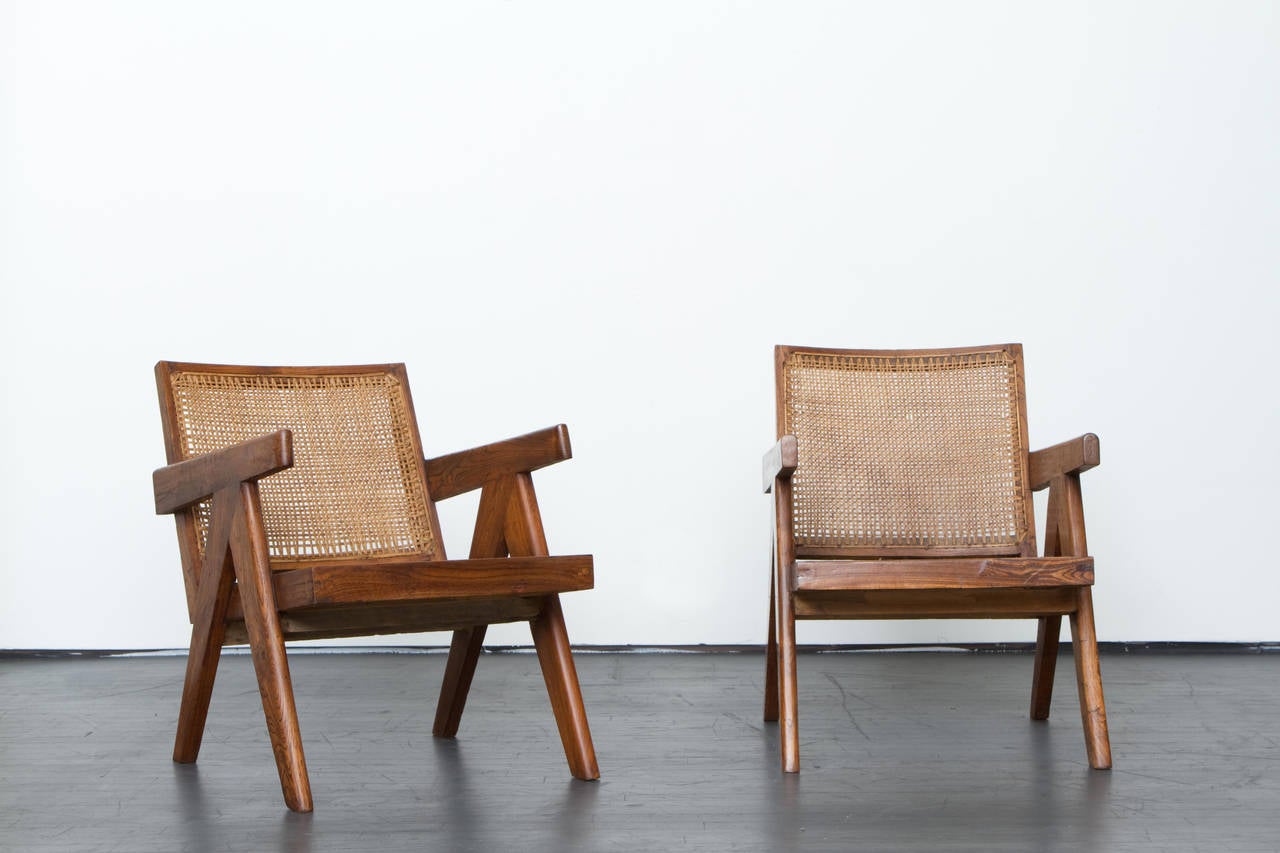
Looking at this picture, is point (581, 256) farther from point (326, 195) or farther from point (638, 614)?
point (638, 614)

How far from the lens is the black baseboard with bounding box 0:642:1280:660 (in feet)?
13.0

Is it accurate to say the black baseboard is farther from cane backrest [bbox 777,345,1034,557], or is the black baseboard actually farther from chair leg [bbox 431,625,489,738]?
chair leg [bbox 431,625,489,738]

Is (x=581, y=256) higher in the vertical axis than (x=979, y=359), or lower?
higher

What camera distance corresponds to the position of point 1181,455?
403 cm

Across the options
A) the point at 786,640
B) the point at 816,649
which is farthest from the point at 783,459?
the point at 816,649

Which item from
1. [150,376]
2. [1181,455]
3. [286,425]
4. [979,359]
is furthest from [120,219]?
[1181,455]

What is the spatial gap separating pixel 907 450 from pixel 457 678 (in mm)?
1126

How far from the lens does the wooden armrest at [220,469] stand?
1.86 m

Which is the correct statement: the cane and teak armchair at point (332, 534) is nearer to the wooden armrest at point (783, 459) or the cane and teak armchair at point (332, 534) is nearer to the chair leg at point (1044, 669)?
the wooden armrest at point (783, 459)

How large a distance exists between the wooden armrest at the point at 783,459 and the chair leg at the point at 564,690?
488mm

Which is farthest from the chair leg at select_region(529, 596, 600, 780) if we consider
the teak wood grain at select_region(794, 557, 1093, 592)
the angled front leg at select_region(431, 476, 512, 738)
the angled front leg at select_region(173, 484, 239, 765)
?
the angled front leg at select_region(173, 484, 239, 765)

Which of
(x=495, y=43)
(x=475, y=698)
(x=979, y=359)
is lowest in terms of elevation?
(x=475, y=698)

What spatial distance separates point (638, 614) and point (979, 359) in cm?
162

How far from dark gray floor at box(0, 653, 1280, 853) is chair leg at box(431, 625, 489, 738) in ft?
0.18
